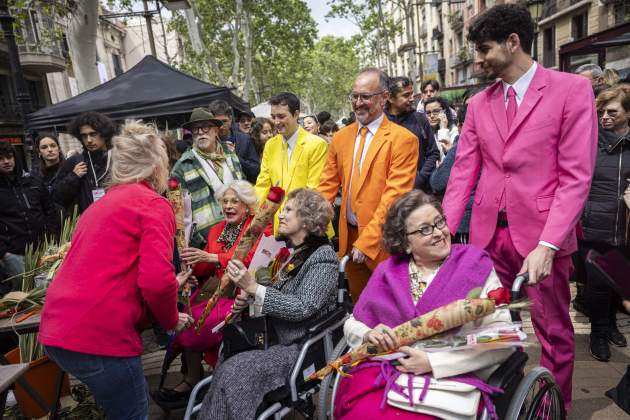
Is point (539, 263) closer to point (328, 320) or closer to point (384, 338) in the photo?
point (384, 338)

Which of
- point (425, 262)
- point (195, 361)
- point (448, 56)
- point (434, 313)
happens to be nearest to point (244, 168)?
point (195, 361)

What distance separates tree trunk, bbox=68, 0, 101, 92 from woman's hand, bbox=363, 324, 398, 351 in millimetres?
8215

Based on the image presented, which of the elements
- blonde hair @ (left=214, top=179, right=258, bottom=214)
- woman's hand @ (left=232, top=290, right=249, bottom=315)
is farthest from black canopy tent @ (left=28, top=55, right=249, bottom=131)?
woman's hand @ (left=232, top=290, right=249, bottom=315)

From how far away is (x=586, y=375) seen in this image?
317cm

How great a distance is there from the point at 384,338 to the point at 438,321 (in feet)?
0.80

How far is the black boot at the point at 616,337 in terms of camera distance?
11.7 feet

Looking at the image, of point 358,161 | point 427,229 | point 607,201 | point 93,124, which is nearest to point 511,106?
point 427,229

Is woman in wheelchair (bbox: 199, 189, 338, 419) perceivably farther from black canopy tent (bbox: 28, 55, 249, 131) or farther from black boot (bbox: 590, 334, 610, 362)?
black canopy tent (bbox: 28, 55, 249, 131)

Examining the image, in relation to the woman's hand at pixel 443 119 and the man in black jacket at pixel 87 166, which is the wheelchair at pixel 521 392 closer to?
the man in black jacket at pixel 87 166

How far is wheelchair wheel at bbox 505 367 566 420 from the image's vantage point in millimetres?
1800

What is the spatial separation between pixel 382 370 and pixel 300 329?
75cm

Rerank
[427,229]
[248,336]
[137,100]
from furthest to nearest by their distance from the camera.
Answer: [137,100], [248,336], [427,229]

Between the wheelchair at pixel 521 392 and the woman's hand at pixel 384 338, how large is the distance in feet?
1.03

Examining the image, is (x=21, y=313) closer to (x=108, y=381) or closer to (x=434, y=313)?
(x=108, y=381)
